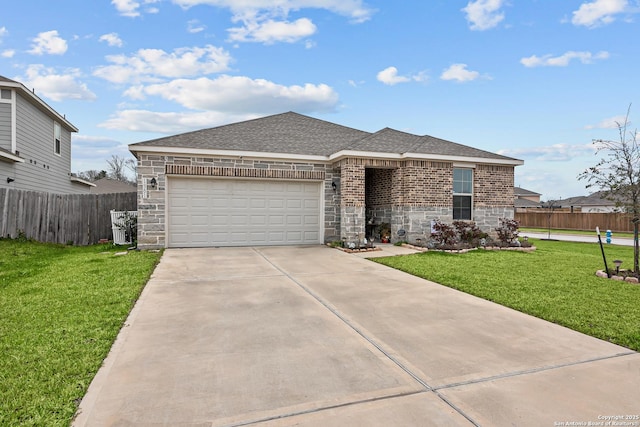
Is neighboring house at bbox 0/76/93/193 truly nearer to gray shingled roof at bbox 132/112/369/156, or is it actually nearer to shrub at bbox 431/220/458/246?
gray shingled roof at bbox 132/112/369/156

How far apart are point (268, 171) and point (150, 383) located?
943 cm

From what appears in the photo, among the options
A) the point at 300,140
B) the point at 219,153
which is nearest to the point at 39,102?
the point at 219,153

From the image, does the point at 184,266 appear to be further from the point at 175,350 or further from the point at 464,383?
the point at 464,383

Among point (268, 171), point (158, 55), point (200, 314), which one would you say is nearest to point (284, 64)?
point (158, 55)

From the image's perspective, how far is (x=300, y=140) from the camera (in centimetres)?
1330

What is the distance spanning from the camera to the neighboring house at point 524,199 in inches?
1763

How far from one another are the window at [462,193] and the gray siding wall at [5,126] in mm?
15768

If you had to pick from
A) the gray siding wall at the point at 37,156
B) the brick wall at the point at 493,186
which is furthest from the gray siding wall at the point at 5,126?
the brick wall at the point at 493,186

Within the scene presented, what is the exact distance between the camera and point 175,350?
3.60 metres

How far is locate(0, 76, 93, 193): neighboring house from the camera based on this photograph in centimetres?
1260

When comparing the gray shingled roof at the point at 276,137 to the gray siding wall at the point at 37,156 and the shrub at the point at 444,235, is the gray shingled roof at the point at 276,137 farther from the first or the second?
the gray siding wall at the point at 37,156

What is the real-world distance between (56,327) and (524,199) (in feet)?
186

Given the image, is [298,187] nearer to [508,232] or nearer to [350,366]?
[508,232]

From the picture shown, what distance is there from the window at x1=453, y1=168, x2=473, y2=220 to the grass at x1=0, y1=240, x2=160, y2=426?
9.91 meters
